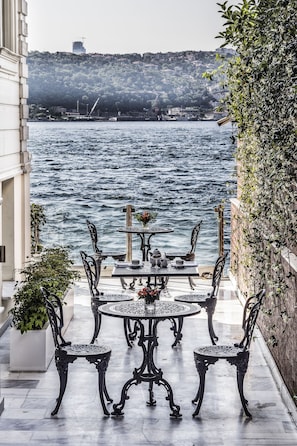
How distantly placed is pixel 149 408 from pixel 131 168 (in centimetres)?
A: 2382

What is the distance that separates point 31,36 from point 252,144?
20.8 metres

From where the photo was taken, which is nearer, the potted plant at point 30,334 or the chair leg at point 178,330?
the potted plant at point 30,334

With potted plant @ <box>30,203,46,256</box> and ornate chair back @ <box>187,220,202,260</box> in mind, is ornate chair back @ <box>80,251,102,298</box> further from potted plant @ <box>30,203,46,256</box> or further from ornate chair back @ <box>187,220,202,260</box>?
potted plant @ <box>30,203,46,256</box>

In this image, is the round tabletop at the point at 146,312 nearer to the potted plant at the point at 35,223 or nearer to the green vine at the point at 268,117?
the green vine at the point at 268,117

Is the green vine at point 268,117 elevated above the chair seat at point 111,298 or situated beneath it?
elevated above

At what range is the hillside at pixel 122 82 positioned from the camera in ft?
92.5

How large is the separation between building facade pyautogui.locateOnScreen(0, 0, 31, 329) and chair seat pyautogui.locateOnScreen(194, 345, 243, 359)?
3.93 metres

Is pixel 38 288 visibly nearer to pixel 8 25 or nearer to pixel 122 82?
pixel 8 25

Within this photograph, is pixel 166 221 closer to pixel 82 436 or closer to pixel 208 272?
pixel 208 272

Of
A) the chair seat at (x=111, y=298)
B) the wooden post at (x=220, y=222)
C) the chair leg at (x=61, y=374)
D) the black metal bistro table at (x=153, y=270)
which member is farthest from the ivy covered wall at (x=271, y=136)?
the wooden post at (x=220, y=222)

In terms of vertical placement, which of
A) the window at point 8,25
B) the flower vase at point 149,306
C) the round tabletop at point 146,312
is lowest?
the round tabletop at point 146,312

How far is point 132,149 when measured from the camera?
3100 centimetres

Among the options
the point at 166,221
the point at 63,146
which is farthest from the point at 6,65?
the point at 63,146

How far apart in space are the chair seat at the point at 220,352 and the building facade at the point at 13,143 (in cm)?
393
